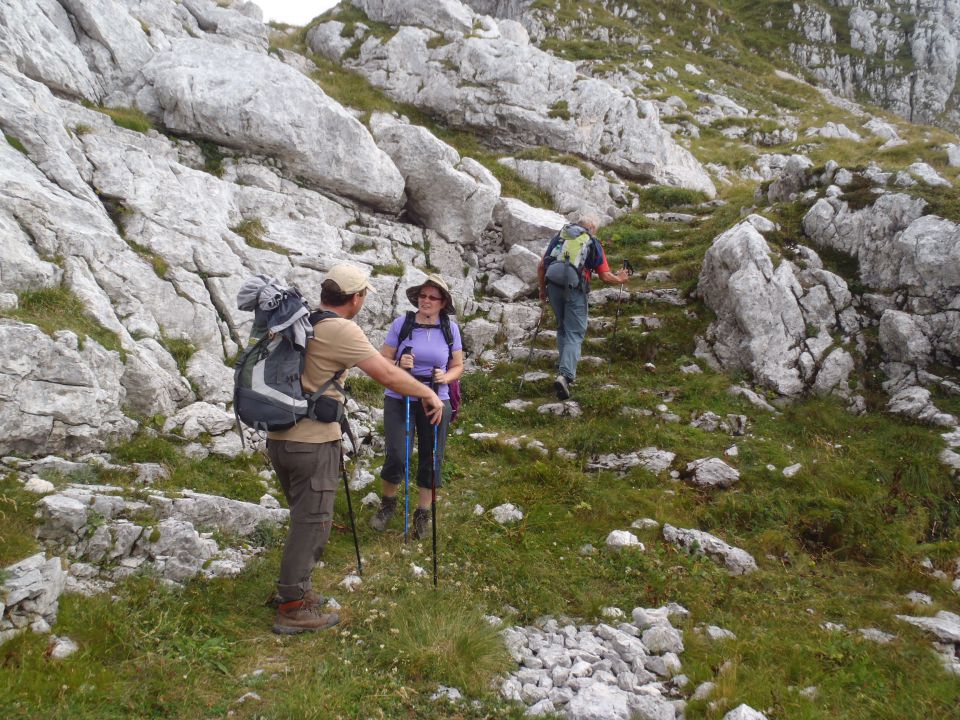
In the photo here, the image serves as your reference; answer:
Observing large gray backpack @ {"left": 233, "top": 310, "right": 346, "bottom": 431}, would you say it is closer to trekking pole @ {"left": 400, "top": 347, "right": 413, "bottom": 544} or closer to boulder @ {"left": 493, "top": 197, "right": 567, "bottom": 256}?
trekking pole @ {"left": 400, "top": 347, "right": 413, "bottom": 544}

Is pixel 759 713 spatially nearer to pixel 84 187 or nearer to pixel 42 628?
pixel 42 628

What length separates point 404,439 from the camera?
23.7 ft

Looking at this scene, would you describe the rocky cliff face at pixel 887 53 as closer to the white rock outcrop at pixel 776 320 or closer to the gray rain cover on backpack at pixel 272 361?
the white rock outcrop at pixel 776 320

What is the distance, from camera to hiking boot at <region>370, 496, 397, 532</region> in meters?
7.18

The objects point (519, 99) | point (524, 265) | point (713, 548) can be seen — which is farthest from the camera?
point (519, 99)

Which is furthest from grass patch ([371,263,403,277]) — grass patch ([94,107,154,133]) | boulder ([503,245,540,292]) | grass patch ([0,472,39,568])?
grass patch ([0,472,39,568])

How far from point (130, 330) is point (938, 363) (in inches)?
571

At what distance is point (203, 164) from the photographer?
14.1m

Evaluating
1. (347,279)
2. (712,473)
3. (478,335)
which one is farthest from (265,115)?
(712,473)

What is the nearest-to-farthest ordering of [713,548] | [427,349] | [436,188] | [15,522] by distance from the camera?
[15,522] → [713,548] → [427,349] → [436,188]

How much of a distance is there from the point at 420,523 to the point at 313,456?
250 cm

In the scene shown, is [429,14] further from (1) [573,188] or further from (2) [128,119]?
(2) [128,119]

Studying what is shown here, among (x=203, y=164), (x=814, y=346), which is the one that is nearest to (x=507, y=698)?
(x=814, y=346)

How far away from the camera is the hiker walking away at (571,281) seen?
11.3 metres
